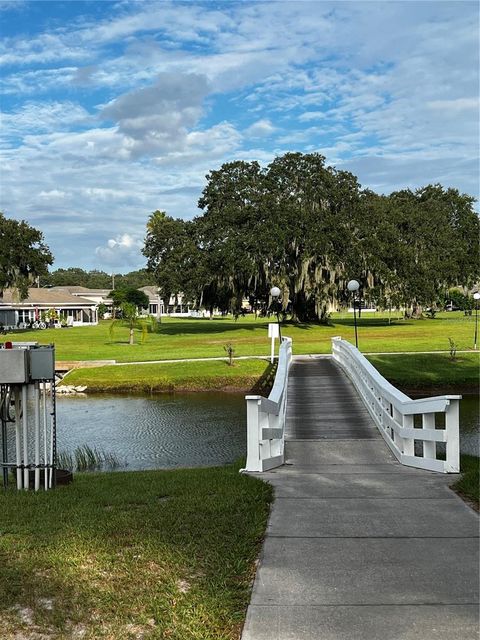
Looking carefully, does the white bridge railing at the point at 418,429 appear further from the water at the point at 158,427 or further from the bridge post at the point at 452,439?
the water at the point at 158,427

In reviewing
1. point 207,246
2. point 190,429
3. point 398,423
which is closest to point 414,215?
point 207,246

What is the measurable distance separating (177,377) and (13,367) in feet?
60.1

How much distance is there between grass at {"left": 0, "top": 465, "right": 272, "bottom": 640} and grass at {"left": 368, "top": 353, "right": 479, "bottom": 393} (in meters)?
17.5

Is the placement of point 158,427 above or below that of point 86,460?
below

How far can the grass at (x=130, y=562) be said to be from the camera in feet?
12.6

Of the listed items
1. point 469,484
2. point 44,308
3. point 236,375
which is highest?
point 44,308

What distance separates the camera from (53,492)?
7.18 m

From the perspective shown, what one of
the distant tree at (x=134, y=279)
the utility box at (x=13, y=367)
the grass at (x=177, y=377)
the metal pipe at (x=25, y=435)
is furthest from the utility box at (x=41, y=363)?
the distant tree at (x=134, y=279)

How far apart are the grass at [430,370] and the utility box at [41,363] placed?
17.7 metres

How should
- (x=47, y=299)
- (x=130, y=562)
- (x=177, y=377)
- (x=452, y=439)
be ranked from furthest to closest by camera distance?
(x=47, y=299) → (x=177, y=377) → (x=452, y=439) → (x=130, y=562)

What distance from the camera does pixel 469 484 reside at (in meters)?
7.14

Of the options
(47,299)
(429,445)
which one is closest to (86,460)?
(429,445)

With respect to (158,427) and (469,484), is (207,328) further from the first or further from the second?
(469,484)

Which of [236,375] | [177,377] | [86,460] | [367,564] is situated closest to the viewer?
[367,564]
